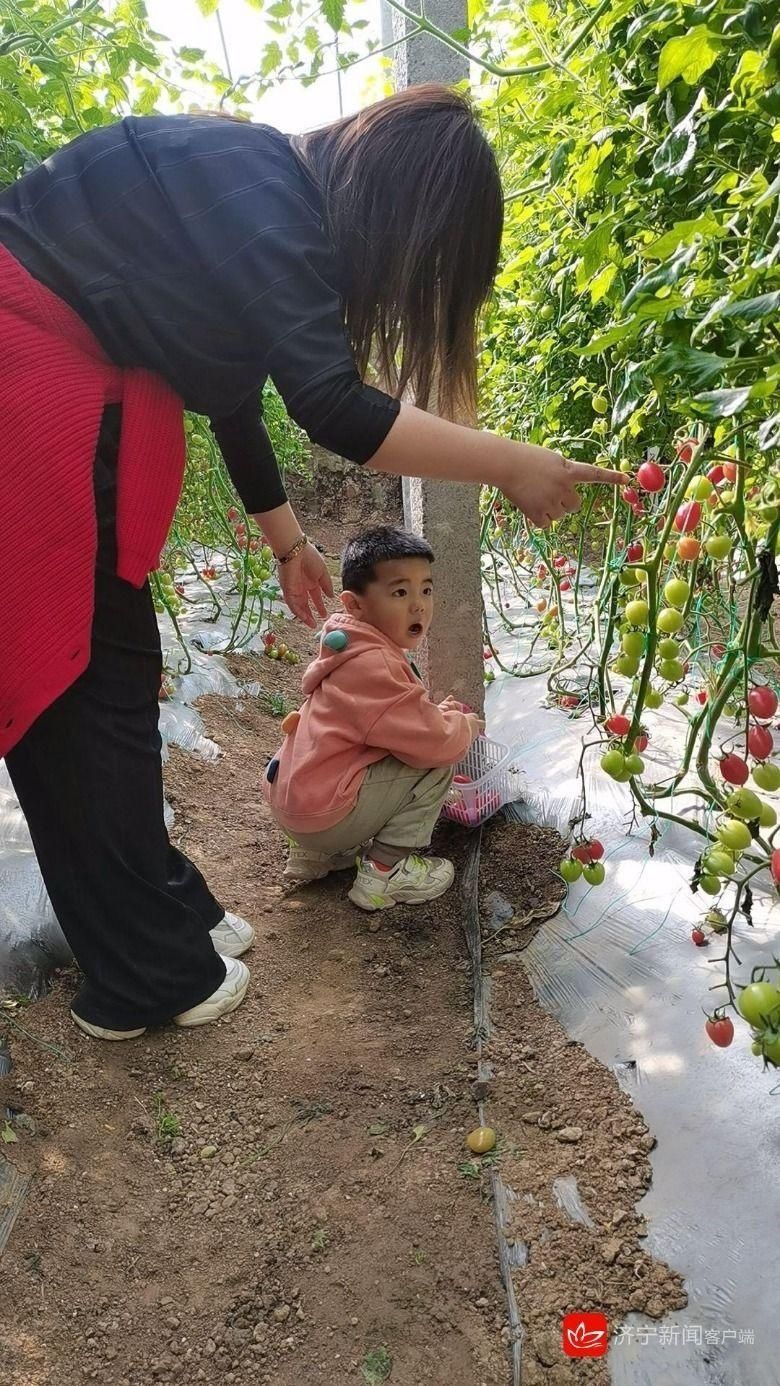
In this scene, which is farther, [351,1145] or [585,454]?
[585,454]

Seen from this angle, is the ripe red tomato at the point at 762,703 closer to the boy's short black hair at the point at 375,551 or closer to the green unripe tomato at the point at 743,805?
the green unripe tomato at the point at 743,805

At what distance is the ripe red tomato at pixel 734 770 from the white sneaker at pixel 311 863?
A: 1119mm

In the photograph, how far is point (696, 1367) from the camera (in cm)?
79

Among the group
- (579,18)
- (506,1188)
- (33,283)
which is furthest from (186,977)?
(579,18)

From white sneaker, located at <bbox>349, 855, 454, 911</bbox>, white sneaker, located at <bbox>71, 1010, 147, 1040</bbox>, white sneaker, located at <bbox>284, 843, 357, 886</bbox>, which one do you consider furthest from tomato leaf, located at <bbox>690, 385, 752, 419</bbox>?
white sneaker, located at <bbox>284, 843, 357, 886</bbox>

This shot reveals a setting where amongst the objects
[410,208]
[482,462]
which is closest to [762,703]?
[482,462]

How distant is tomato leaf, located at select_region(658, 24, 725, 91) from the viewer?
56 centimetres

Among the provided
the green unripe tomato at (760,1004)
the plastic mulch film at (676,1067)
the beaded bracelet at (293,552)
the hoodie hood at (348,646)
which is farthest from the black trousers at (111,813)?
the green unripe tomato at (760,1004)

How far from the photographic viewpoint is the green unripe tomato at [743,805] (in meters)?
0.71

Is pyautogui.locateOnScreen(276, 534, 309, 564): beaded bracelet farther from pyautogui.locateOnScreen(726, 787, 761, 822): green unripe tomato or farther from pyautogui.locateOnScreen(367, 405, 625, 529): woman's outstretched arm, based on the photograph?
pyautogui.locateOnScreen(726, 787, 761, 822): green unripe tomato

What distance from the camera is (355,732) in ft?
5.44

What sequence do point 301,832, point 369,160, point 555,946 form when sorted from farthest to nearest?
point 301,832 < point 555,946 < point 369,160

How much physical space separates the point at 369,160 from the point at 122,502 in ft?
1.54

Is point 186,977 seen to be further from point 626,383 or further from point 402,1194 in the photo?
point 626,383
